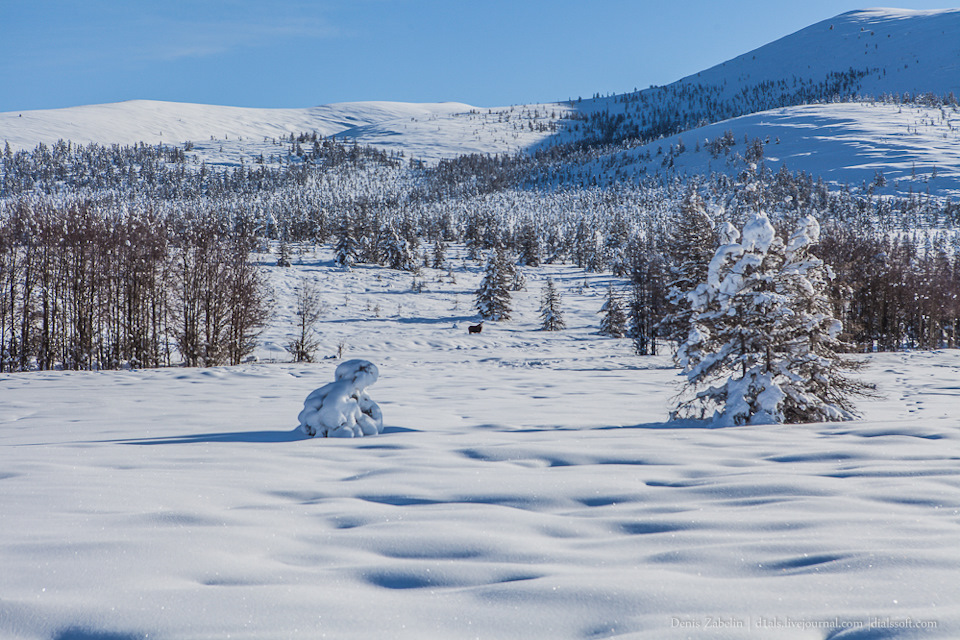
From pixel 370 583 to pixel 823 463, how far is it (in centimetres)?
450

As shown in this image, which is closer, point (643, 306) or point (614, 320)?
point (643, 306)

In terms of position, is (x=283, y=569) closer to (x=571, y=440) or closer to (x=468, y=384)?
(x=571, y=440)

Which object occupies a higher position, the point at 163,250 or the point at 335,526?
the point at 163,250

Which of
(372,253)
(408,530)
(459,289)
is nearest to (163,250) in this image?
(408,530)

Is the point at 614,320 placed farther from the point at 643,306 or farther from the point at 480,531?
the point at 480,531

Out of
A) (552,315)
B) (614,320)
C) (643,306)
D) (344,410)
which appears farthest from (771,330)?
(552,315)

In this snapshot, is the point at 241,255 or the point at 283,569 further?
the point at 241,255

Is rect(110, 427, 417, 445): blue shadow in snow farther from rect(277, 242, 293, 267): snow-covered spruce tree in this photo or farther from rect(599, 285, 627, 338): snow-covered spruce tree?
rect(277, 242, 293, 267): snow-covered spruce tree

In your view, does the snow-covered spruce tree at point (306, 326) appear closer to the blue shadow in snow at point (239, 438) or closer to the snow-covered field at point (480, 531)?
the snow-covered field at point (480, 531)

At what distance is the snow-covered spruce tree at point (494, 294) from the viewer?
57.2 m

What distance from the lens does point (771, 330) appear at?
9234 millimetres

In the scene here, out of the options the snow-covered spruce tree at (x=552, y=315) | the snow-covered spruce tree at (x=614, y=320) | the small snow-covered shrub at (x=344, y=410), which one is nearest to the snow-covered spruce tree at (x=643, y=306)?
the snow-covered spruce tree at (x=614, y=320)

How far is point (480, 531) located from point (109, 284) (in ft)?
95.8

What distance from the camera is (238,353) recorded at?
26.1m
